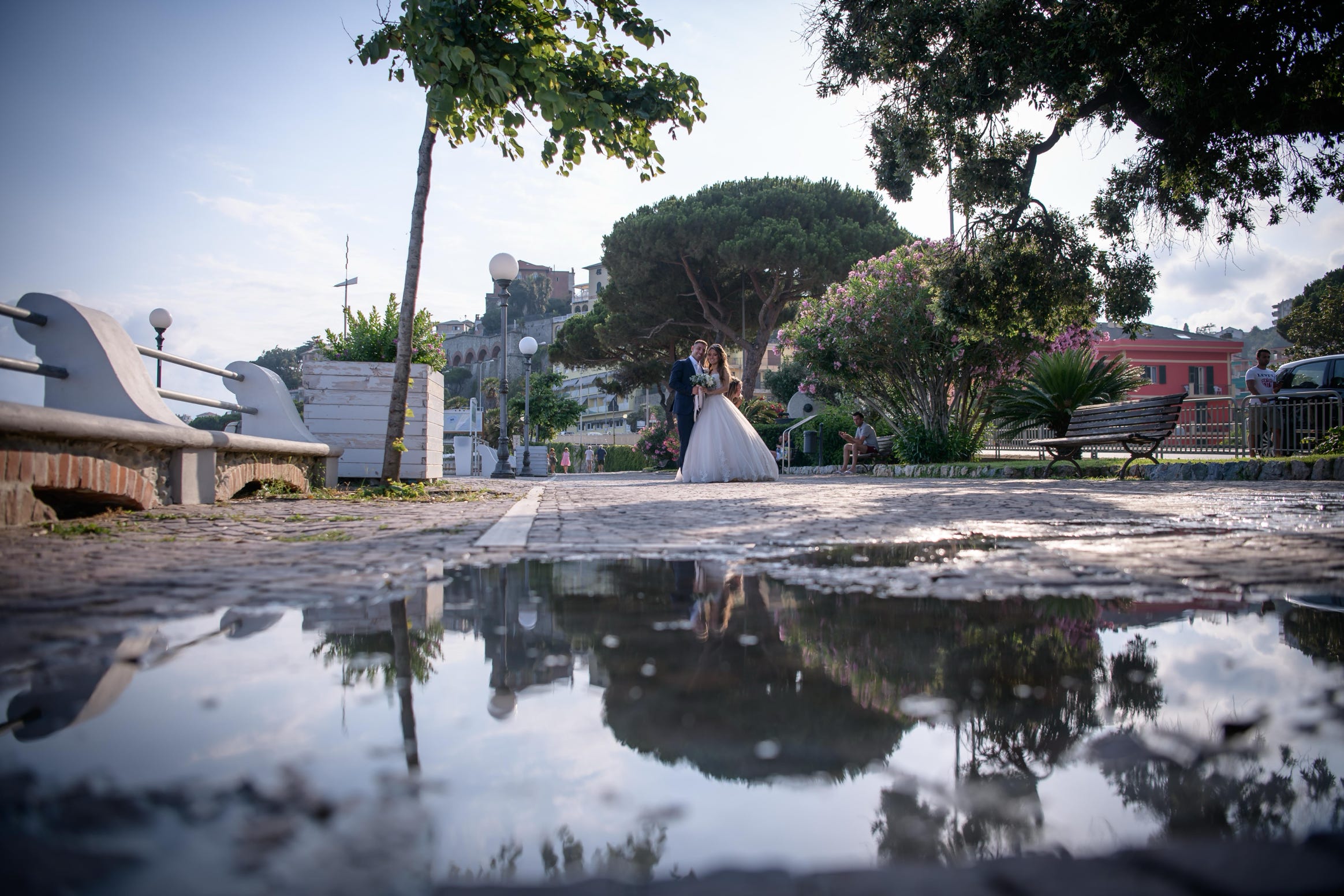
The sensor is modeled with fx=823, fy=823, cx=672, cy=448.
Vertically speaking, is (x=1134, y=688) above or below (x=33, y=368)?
below

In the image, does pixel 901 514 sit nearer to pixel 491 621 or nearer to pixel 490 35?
pixel 491 621

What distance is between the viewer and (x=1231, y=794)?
88 cm

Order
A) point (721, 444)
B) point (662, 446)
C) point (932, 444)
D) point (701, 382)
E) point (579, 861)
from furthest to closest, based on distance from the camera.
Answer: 1. point (662, 446)
2. point (932, 444)
3. point (701, 382)
4. point (721, 444)
5. point (579, 861)

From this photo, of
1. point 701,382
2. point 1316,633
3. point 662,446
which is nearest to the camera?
point 1316,633

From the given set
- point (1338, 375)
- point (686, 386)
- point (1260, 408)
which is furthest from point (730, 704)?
point (1338, 375)

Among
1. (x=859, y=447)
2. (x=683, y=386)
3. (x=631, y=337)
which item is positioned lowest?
(x=859, y=447)

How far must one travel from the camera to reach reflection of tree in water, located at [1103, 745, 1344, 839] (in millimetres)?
801

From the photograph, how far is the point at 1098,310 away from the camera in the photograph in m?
13.1

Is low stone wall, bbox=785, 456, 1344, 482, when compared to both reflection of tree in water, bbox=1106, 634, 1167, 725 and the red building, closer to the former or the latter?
reflection of tree in water, bbox=1106, 634, 1167, 725

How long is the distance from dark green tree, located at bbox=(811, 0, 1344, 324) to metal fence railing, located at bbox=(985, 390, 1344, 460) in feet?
7.72

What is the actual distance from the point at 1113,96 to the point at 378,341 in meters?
10.1

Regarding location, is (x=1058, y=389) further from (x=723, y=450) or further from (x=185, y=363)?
(x=185, y=363)

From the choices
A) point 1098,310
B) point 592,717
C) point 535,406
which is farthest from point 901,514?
point 535,406

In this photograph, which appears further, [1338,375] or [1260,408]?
[1338,375]
